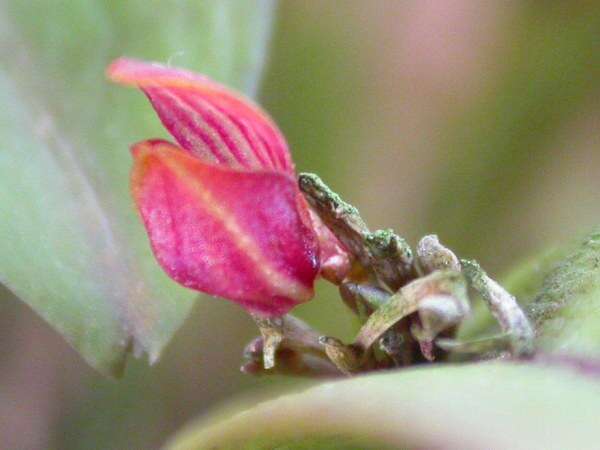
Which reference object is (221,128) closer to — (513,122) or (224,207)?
(224,207)

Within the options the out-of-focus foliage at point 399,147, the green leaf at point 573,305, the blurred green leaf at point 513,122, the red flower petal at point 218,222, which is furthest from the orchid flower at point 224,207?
the blurred green leaf at point 513,122

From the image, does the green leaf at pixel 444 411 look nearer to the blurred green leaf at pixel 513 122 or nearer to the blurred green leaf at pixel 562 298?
the blurred green leaf at pixel 562 298

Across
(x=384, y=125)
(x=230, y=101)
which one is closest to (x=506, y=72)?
(x=384, y=125)

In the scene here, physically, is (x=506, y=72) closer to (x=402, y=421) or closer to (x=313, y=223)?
(x=313, y=223)

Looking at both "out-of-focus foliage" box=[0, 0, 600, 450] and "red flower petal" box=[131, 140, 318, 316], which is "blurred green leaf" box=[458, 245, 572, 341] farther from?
"out-of-focus foliage" box=[0, 0, 600, 450]

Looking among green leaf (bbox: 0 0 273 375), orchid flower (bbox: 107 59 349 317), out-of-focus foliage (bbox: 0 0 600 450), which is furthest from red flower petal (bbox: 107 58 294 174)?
out-of-focus foliage (bbox: 0 0 600 450)

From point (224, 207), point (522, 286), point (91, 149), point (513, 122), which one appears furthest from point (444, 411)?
point (513, 122)
